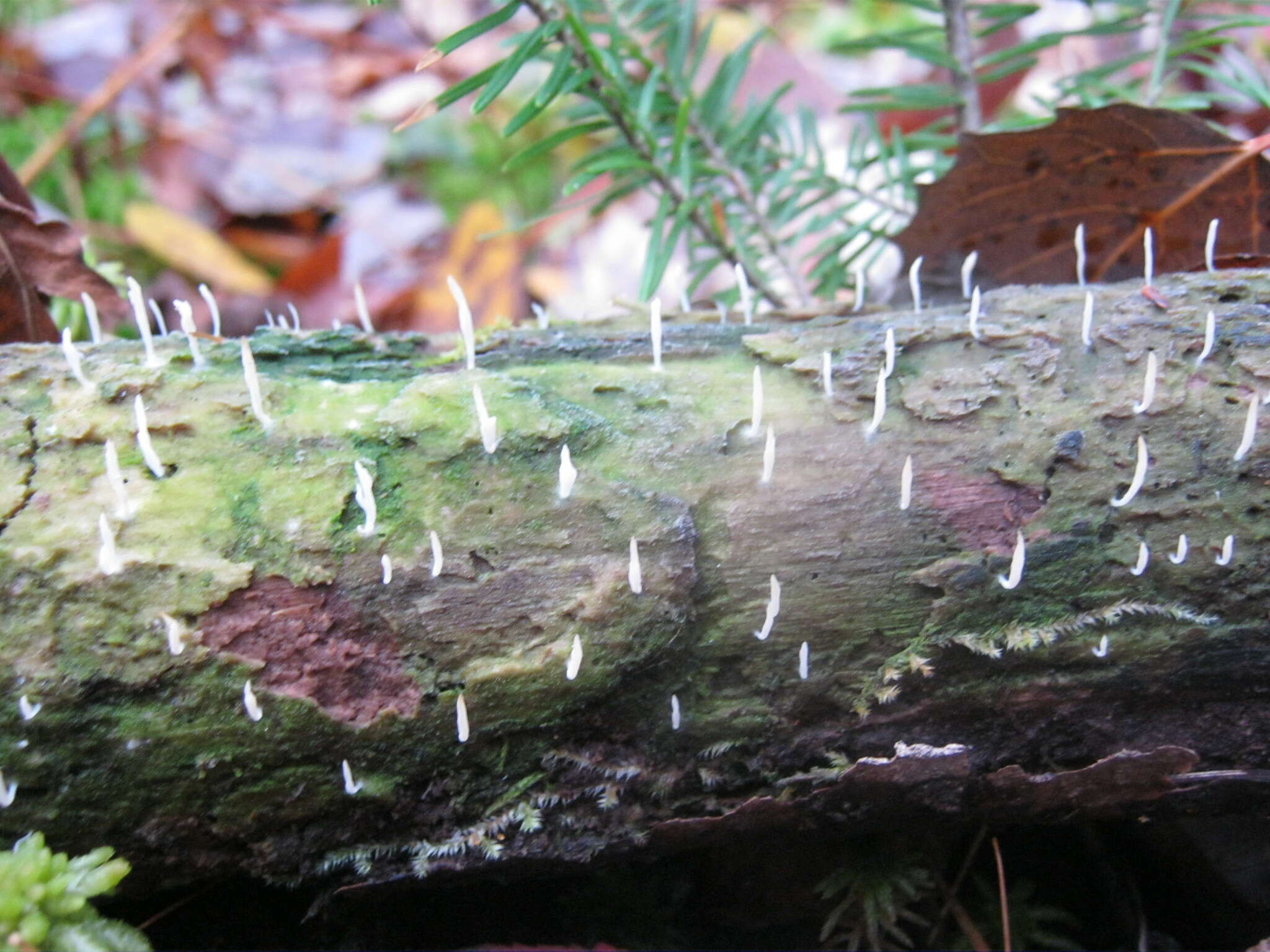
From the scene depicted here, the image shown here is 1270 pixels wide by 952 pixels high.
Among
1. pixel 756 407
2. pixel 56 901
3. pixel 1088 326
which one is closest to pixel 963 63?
pixel 1088 326

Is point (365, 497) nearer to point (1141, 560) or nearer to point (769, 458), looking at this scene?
point (769, 458)

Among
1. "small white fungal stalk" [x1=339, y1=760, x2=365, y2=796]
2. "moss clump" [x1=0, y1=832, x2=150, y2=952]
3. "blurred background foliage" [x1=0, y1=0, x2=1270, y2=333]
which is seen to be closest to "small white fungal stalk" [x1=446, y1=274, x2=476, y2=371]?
"blurred background foliage" [x1=0, y1=0, x2=1270, y2=333]

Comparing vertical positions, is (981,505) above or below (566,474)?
below

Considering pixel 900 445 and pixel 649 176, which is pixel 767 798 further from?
pixel 649 176

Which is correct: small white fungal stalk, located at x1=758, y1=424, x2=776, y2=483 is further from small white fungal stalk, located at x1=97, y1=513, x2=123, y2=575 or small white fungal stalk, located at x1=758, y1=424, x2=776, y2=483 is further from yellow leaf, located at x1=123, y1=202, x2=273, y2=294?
yellow leaf, located at x1=123, y1=202, x2=273, y2=294

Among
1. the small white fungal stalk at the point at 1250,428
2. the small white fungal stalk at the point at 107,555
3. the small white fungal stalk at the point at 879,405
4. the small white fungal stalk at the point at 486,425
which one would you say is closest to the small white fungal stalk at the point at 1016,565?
the small white fungal stalk at the point at 879,405

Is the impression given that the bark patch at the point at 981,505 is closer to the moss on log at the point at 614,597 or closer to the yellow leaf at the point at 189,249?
the moss on log at the point at 614,597
